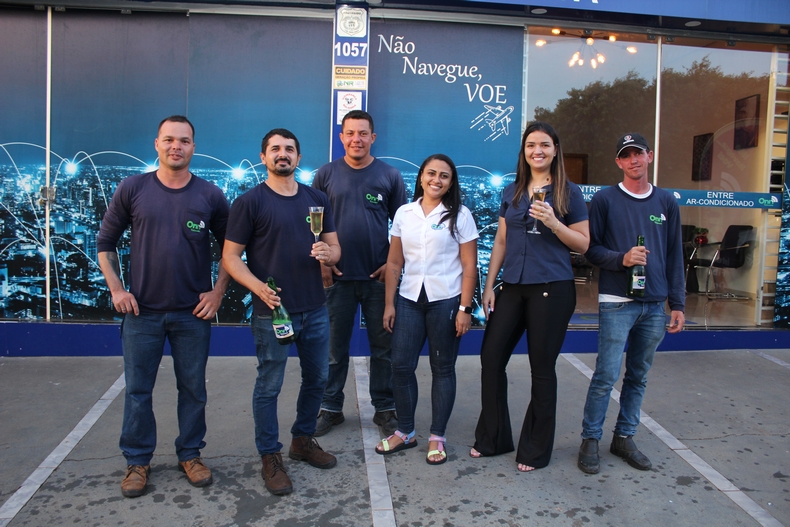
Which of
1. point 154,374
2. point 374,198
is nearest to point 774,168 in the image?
point 374,198

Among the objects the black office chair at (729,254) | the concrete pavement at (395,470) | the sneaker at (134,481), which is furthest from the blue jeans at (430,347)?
the black office chair at (729,254)

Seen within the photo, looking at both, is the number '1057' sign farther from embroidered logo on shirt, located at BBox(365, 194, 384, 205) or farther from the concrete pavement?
the concrete pavement

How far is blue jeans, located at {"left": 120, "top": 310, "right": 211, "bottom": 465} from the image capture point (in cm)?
332

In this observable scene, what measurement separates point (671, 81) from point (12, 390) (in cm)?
710

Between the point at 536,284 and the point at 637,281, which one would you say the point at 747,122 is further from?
the point at 536,284

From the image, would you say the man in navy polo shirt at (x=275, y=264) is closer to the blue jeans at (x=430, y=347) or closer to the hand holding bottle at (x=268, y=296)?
the hand holding bottle at (x=268, y=296)

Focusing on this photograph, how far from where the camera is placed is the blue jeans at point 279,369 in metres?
3.39

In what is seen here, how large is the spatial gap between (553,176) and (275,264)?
68.0 inches

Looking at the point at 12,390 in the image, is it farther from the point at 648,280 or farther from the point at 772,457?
the point at 772,457

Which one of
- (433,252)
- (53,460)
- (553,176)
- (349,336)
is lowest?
(53,460)

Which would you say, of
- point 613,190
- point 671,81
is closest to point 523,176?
point 613,190

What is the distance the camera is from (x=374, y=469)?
3.63 metres

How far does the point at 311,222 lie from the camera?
330 centimetres

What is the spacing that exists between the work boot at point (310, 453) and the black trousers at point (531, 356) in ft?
3.12
